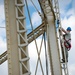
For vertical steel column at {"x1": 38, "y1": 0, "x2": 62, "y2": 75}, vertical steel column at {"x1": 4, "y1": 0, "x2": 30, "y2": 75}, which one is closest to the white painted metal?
vertical steel column at {"x1": 38, "y1": 0, "x2": 62, "y2": 75}

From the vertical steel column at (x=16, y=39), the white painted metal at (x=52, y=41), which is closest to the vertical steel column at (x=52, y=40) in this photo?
the white painted metal at (x=52, y=41)

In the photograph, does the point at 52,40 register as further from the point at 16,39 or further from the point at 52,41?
the point at 16,39

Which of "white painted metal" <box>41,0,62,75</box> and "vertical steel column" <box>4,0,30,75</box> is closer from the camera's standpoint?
"vertical steel column" <box>4,0,30,75</box>

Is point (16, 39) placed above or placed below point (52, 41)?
above

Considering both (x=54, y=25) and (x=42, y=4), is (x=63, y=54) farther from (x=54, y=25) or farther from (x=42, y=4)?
(x=42, y=4)

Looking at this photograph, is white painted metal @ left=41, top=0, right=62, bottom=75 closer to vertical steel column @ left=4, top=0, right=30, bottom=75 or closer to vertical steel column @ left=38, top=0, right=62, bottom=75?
vertical steel column @ left=38, top=0, right=62, bottom=75

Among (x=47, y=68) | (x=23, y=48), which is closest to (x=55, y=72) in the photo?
(x=47, y=68)

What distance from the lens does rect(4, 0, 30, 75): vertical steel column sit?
573 centimetres

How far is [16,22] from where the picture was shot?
19.8 ft

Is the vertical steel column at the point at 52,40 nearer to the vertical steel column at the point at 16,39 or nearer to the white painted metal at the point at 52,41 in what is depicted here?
the white painted metal at the point at 52,41

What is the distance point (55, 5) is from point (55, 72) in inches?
A: 124

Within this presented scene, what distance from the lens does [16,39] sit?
588cm

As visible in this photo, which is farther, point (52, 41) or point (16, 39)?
point (52, 41)

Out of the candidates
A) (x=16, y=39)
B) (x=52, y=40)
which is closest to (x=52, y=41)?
(x=52, y=40)
